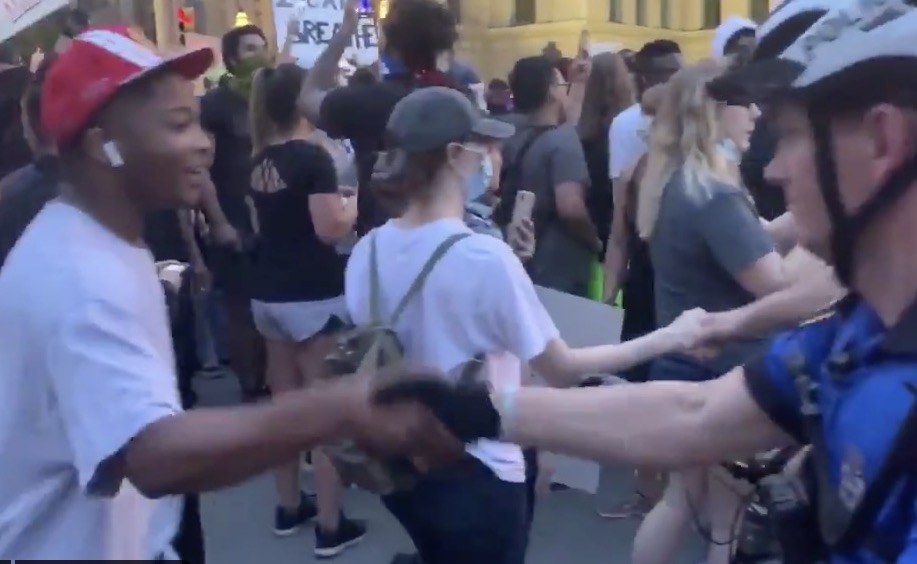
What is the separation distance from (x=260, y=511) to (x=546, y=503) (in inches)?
52.0

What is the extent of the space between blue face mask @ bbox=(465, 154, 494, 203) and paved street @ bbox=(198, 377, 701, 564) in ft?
5.27

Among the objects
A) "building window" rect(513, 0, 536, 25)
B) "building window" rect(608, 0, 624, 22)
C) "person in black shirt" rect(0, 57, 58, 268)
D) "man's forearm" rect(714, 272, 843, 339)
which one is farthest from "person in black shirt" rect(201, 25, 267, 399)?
"building window" rect(608, 0, 624, 22)

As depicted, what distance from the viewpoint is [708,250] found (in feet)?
14.8

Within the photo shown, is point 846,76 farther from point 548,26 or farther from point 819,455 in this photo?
point 548,26

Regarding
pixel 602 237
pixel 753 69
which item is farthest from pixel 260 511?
pixel 753 69

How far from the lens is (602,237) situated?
7371 mm

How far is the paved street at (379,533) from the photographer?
221 inches

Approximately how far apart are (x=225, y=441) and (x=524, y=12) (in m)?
32.7

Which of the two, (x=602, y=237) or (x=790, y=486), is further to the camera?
(x=602, y=237)

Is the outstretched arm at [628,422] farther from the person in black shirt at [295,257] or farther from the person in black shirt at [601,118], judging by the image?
the person in black shirt at [601,118]

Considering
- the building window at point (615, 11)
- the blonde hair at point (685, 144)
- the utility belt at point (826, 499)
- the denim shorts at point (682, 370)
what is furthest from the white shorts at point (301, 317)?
the building window at point (615, 11)

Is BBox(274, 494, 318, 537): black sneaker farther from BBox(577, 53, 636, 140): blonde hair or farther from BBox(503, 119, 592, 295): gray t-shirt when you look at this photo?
BBox(577, 53, 636, 140): blonde hair

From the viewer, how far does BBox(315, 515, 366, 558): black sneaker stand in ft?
18.5

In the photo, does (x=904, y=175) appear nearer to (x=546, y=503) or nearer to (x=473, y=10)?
(x=546, y=503)
